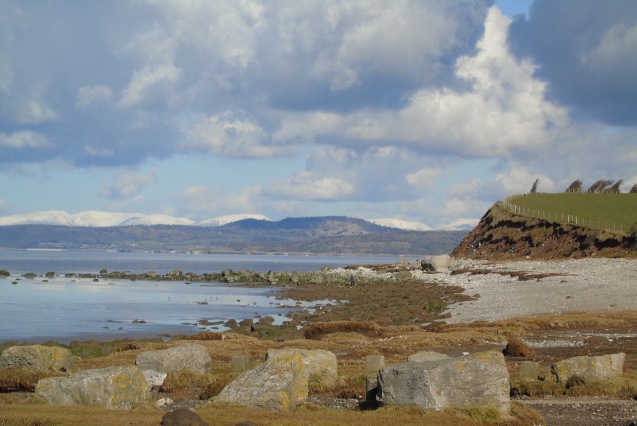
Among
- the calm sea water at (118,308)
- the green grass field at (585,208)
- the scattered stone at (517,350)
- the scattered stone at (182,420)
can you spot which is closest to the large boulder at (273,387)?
the scattered stone at (182,420)

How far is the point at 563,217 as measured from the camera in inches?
3593

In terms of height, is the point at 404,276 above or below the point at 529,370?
above

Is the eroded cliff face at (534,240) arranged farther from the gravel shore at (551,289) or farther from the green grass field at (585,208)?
the gravel shore at (551,289)

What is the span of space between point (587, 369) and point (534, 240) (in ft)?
236

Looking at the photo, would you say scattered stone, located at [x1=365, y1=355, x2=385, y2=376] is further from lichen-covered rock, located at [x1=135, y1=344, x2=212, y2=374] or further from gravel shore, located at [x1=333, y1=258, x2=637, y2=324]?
gravel shore, located at [x1=333, y1=258, x2=637, y2=324]

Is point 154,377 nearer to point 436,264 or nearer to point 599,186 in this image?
point 436,264

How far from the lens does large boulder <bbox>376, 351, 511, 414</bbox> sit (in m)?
14.5

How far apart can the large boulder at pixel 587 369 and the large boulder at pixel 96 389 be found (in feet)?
31.8

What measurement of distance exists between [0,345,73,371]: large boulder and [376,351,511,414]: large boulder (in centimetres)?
1007

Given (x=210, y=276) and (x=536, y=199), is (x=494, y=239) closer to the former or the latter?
(x=536, y=199)

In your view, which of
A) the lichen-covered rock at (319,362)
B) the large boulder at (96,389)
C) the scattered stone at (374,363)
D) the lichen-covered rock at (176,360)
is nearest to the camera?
the large boulder at (96,389)

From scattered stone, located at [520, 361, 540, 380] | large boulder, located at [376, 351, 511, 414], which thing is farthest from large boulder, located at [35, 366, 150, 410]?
scattered stone, located at [520, 361, 540, 380]

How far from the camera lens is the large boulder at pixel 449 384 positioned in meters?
14.5

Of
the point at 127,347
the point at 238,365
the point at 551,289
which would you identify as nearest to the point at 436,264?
the point at 551,289
